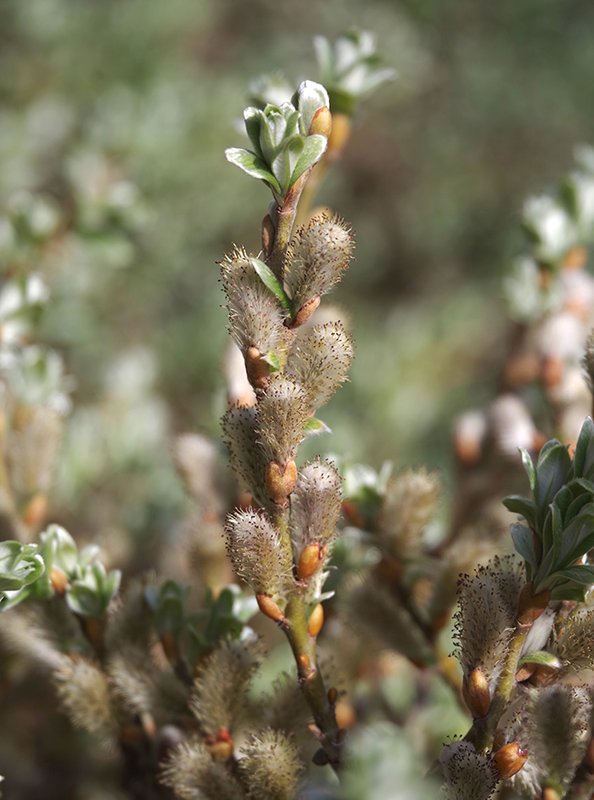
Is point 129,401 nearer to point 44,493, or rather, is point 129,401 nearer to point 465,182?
point 44,493

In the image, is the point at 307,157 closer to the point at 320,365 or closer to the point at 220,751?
the point at 320,365

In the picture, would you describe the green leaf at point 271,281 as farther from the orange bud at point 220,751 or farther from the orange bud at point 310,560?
the orange bud at point 220,751

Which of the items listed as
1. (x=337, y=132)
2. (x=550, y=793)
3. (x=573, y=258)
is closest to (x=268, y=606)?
(x=550, y=793)

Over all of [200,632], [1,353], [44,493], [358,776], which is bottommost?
[358,776]

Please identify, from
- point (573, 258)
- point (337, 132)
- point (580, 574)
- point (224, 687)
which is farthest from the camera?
point (573, 258)

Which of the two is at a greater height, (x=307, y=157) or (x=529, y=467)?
(x=307, y=157)

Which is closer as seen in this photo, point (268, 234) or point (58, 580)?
point (268, 234)

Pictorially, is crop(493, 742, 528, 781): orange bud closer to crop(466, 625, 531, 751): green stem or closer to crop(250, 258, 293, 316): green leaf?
crop(466, 625, 531, 751): green stem

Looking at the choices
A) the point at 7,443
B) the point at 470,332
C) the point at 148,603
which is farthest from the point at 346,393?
the point at 148,603
